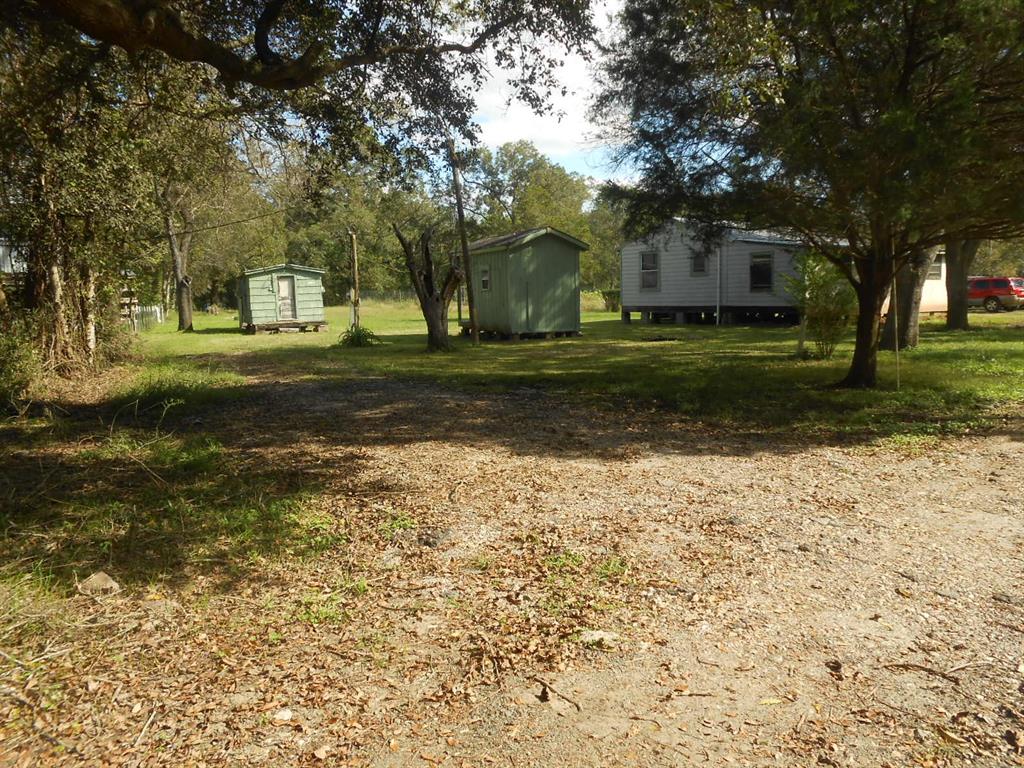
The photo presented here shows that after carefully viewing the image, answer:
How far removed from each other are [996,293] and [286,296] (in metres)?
28.7

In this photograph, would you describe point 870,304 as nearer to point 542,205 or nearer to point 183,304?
→ point 183,304

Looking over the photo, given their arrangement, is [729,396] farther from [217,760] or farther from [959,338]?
[959,338]

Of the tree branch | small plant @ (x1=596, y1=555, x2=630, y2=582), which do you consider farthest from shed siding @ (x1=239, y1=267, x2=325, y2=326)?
small plant @ (x1=596, y1=555, x2=630, y2=582)

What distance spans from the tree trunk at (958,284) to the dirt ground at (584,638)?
17.2 m

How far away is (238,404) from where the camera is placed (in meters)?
10.1

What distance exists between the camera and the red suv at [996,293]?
3020 centimetres

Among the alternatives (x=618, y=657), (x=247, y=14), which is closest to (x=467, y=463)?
(x=618, y=657)

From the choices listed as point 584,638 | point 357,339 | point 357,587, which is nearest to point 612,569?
point 584,638

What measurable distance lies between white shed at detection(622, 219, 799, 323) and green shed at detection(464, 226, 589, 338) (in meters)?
2.27

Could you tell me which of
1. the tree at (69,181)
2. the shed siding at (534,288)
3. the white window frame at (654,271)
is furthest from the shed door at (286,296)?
the tree at (69,181)

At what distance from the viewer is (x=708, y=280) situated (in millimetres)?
24984

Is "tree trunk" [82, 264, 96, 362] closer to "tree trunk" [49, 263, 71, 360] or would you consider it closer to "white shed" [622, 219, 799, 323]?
"tree trunk" [49, 263, 71, 360]

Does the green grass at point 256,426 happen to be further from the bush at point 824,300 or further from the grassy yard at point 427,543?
the bush at point 824,300

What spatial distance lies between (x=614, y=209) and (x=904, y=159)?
5.50m
